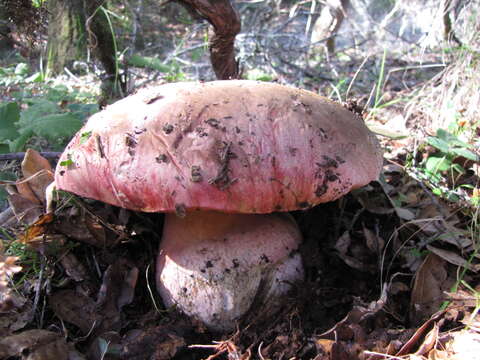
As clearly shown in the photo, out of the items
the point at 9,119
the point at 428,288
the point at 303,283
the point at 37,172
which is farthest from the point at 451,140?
the point at 9,119

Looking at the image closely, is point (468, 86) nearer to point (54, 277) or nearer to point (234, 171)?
point (234, 171)

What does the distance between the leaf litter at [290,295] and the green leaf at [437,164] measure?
0.28 metres

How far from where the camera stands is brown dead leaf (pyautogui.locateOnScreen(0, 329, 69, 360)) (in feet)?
4.70

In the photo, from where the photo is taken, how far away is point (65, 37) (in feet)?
18.5

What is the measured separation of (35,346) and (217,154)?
3.37 ft

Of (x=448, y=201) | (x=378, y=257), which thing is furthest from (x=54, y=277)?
(x=448, y=201)

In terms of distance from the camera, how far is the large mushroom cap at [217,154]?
1.39 meters

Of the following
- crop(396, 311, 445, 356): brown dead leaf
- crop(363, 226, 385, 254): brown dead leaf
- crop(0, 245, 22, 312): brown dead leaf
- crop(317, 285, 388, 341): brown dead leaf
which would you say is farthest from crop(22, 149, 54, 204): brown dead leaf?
crop(396, 311, 445, 356): brown dead leaf

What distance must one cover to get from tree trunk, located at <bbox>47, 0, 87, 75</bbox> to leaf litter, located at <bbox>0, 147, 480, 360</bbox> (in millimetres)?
4023

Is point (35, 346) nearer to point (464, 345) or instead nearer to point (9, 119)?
point (9, 119)

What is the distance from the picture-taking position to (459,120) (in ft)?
10.6

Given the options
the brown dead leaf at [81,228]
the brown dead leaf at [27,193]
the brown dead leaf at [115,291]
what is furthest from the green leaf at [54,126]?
the brown dead leaf at [115,291]

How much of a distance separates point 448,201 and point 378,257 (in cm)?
72

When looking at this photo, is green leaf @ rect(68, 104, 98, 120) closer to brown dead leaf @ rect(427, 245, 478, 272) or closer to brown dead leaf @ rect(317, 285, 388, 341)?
brown dead leaf @ rect(317, 285, 388, 341)
